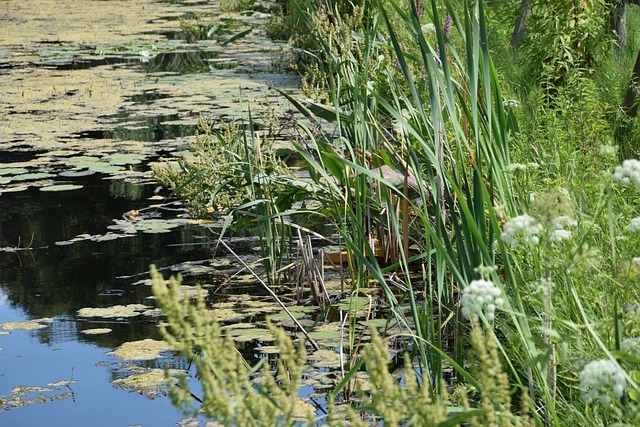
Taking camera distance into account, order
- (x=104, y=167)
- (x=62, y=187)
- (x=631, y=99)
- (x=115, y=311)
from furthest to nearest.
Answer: (x=104, y=167) → (x=62, y=187) → (x=631, y=99) → (x=115, y=311)

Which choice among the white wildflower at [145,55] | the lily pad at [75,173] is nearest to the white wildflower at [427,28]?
the lily pad at [75,173]

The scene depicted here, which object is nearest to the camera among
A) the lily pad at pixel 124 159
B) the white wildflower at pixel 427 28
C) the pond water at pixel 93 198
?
the pond water at pixel 93 198

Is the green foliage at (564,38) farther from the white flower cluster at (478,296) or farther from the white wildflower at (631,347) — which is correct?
the white flower cluster at (478,296)

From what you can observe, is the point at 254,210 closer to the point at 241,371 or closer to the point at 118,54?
the point at 241,371

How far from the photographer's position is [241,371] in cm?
138

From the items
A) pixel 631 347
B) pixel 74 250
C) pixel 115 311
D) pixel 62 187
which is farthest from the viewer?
pixel 62 187

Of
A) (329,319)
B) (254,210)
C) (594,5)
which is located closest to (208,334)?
(329,319)

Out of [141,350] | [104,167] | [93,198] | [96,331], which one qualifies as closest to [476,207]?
[141,350]

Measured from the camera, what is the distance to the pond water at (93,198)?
2.88 m

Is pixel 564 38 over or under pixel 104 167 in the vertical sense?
over

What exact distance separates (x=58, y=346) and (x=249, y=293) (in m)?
0.74

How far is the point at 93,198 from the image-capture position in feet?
16.1

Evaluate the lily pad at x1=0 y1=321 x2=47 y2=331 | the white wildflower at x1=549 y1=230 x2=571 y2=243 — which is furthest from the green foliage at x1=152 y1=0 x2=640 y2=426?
the lily pad at x1=0 y1=321 x2=47 y2=331

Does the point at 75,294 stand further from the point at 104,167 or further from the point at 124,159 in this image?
the point at 124,159
